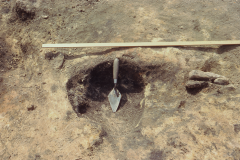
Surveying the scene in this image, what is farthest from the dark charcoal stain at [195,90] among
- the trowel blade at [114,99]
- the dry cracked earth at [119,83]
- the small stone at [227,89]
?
the trowel blade at [114,99]

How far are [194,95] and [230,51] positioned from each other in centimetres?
171

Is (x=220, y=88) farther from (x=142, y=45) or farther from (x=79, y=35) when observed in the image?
(x=79, y=35)

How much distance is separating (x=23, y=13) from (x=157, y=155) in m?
5.83

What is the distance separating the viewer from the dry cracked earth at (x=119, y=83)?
334 centimetres

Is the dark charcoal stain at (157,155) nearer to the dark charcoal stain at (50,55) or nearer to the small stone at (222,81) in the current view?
the small stone at (222,81)

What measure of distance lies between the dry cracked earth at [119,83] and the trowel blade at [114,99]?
0.15 meters

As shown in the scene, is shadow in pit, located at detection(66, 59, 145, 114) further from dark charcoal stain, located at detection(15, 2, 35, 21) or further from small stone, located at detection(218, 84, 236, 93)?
dark charcoal stain, located at detection(15, 2, 35, 21)

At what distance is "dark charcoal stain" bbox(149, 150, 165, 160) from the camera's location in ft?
10.5

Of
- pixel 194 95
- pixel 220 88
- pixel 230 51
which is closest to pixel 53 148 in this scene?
pixel 194 95

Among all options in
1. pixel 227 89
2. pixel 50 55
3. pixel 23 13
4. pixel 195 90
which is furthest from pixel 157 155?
pixel 23 13

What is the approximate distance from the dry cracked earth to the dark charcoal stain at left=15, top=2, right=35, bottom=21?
4 centimetres

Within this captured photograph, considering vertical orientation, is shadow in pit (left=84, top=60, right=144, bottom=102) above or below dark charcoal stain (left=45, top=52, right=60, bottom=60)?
below

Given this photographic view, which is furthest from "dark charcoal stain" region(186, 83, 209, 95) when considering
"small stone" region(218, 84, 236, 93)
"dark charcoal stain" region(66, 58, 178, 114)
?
"dark charcoal stain" region(66, 58, 178, 114)

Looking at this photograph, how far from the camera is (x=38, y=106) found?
390cm
